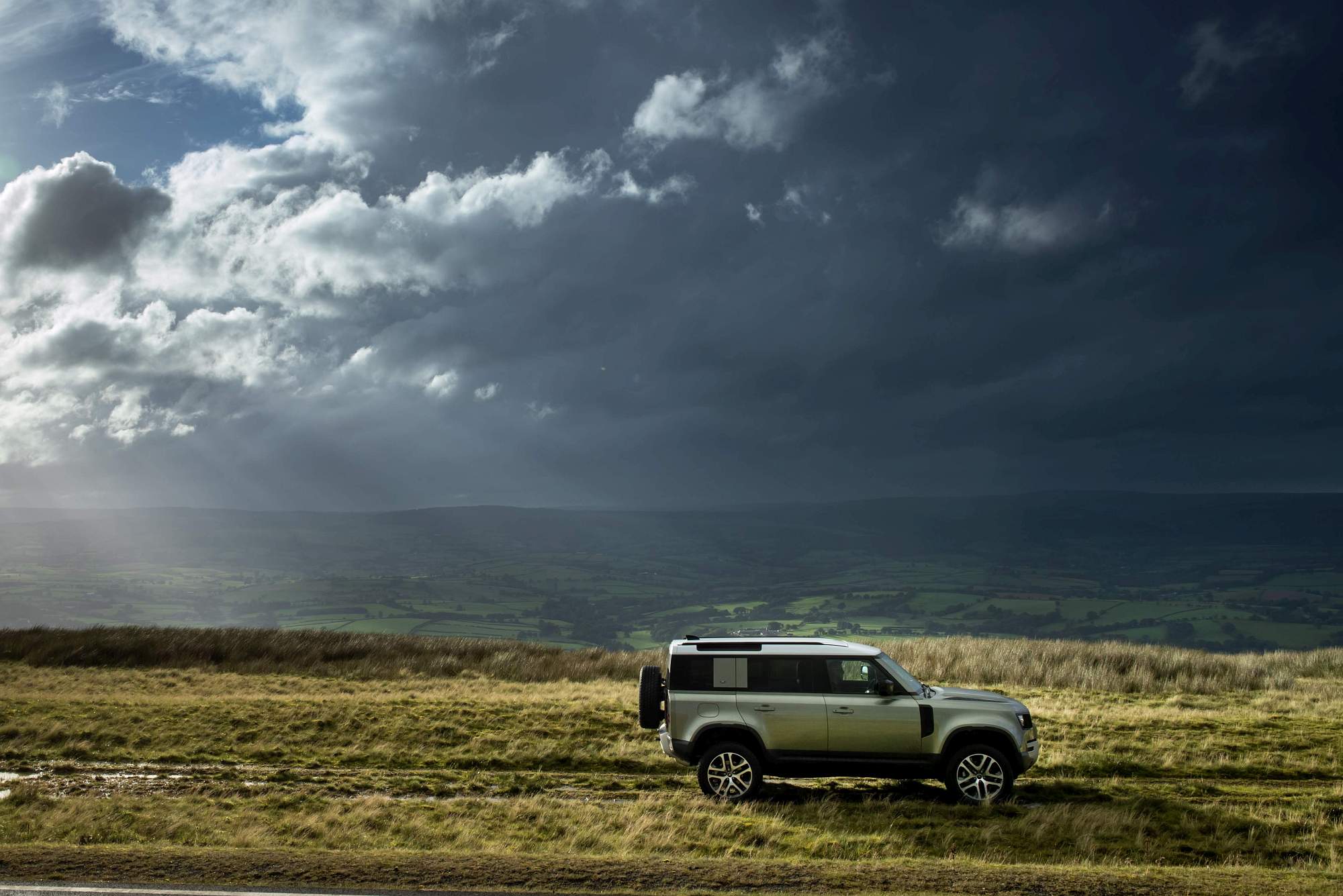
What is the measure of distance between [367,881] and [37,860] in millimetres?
4300

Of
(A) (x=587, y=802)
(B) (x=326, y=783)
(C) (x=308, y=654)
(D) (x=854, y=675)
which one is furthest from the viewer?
(C) (x=308, y=654)

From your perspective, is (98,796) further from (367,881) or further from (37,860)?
(367,881)

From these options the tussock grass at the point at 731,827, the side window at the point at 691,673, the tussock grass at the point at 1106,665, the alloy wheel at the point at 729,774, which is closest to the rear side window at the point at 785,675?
the side window at the point at 691,673

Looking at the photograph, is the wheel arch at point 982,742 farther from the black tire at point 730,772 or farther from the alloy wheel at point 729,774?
the alloy wheel at point 729,774

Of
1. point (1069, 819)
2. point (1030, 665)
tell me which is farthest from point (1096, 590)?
point (1069, 819)

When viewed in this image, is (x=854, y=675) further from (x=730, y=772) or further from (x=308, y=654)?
(x=308, y=654)

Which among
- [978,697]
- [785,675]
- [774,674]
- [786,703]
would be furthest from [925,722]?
[774,674]

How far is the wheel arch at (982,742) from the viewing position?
1471 centimetres

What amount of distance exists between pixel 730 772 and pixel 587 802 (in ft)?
8.10

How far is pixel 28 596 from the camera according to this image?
150m

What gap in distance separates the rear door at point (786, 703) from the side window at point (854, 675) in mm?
197

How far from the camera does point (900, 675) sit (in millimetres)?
15289

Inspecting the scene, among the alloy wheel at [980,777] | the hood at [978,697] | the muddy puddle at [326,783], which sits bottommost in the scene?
the muddy puddle at [326,783]

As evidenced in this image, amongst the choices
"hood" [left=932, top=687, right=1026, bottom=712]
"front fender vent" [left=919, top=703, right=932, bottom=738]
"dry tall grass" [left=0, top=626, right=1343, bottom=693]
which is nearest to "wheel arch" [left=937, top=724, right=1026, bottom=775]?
"front fender vent" [left=919, top=703, right=932, bottom=738]
